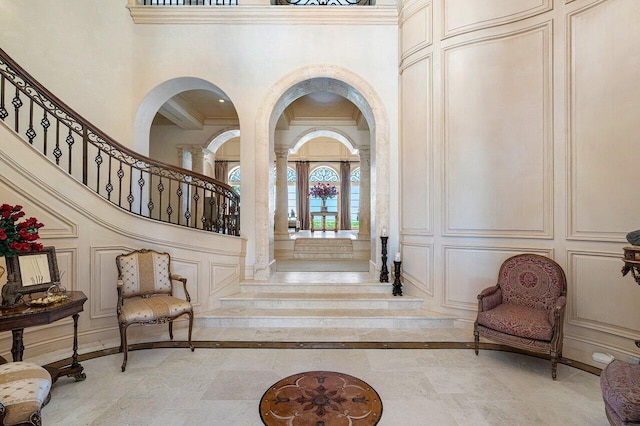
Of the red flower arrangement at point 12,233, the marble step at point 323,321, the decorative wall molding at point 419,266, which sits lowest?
the marble step at point 323,321

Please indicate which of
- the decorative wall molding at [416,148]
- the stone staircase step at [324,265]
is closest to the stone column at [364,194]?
the stone staircase step at [324,265]

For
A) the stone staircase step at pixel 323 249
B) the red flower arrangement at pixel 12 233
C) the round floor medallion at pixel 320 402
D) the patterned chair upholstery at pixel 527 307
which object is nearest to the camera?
the round floor medallion at pixel 320 402

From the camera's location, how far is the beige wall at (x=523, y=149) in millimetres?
3086

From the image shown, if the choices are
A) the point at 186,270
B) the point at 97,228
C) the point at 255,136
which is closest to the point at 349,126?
the point at 255,136

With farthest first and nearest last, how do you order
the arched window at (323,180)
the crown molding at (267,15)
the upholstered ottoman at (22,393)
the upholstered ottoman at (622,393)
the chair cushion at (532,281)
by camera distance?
the arched window at (323,180) → the crown molding at (267,15) → the chair cushion at (532,281) → the upholstered ottoman at (622,393) → the upholstered ottoman at (22,393)

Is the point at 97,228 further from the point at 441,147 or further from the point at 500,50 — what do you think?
the point at 500,50

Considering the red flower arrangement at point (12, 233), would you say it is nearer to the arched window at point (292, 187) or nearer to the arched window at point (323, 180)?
the arched window at point (292, 187)

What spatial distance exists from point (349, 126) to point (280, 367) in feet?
23.6

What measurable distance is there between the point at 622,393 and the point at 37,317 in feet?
13.2

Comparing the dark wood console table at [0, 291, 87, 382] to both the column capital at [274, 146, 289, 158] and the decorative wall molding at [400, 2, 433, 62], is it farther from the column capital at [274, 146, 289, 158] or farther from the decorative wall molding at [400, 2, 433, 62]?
the column capital at [274, 146, 289, 158]

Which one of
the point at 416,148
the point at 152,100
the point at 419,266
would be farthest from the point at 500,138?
the point at 152,100

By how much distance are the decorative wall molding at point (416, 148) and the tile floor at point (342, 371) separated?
1923mm

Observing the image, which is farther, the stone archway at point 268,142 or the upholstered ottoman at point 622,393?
the stone archway at point 268,142

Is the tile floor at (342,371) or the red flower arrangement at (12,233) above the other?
the red flower arrangement at (12,233)
